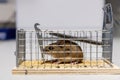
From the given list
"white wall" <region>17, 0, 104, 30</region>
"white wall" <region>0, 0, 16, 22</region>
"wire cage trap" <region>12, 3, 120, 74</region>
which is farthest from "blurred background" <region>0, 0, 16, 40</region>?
"wire cage trap" <region>12, 3, 120, 74</region>

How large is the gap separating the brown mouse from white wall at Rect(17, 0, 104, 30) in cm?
86

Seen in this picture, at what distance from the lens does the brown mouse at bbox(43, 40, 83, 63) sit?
1.13 m

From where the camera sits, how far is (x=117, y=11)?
7.22 ft

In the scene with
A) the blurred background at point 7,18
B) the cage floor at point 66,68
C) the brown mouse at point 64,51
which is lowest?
the cage floor at point 66,68

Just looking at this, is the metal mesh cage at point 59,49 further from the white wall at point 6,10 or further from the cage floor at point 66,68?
the white wall at point 6,10

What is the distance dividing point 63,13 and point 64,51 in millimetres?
914

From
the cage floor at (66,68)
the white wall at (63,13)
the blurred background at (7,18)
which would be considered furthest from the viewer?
the blurred background at (7,18)

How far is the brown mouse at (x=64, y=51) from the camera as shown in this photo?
113cm

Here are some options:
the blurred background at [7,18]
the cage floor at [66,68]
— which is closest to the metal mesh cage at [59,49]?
the cage floor at [66,68]

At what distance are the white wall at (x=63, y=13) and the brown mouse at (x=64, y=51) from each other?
0.86 metres

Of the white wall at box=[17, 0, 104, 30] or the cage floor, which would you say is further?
the white wall at box=[17, 0, 104, 30]

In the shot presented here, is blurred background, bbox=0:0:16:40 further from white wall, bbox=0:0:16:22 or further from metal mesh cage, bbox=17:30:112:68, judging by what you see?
metal mesh cage, bbox=17:30:112:68

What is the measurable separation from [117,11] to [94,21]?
0.31m

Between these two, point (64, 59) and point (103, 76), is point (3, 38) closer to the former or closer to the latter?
point (64, 59)
